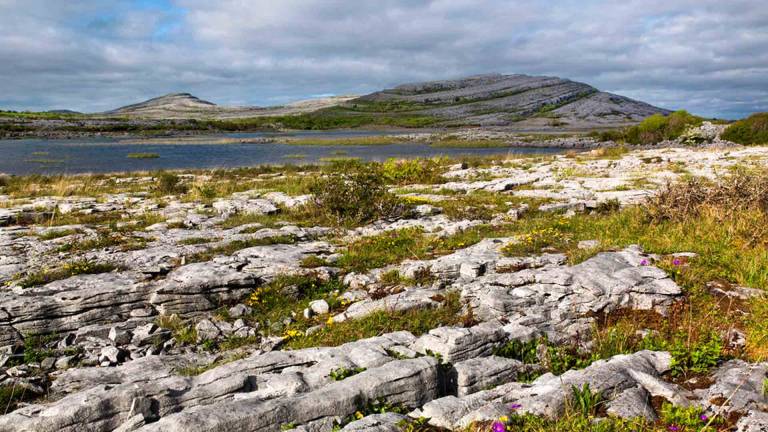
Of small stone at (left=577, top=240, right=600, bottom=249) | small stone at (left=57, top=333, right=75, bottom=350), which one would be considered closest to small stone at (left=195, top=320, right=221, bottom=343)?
small stone at (left=57, top=333, right=75, bottom=350)

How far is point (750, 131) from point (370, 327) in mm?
59037

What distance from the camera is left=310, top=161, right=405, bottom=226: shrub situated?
1773 cm

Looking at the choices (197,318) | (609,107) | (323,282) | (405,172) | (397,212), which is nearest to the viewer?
(197,318)

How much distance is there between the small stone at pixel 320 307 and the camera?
10.2 meters

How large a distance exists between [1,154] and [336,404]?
82.2 metres

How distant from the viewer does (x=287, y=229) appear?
52.5ft

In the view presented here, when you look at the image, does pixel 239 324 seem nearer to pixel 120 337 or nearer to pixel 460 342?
pixel 120 337

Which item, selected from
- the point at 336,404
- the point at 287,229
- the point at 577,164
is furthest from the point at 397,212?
the point at 577,164

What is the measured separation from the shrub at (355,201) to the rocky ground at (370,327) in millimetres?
557

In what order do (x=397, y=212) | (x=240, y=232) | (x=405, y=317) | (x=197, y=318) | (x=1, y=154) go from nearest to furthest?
1. (x=405, y=317)
2. (x=197, y=318)
3. (x=240, y=232)
4. (x=397, y=212)
5. (x=1, y=154)

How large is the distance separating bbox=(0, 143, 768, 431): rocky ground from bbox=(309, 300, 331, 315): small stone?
55 millimetres

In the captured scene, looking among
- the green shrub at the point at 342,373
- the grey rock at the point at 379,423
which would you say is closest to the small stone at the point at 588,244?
the green shrub at the point at 342,373

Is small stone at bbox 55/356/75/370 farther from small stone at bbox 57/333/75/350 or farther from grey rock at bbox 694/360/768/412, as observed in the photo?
grey rock at bbox 694/360/768/412

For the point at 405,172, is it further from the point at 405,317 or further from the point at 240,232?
the point at 405,317
